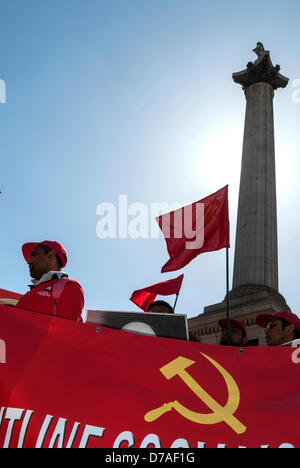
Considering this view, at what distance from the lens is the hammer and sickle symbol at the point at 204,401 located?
403 cm

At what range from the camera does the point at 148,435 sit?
12.6 ft

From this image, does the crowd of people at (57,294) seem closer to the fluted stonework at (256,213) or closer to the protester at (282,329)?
the protester at (282,329)

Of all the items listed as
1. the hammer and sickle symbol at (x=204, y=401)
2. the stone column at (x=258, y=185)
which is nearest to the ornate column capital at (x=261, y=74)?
the stone column at (x=258, y=185)

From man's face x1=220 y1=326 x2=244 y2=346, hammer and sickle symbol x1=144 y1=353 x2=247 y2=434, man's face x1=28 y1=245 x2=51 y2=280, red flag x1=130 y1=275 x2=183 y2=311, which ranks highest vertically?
red flag x1=130 y1=275 x2=183 y2=311

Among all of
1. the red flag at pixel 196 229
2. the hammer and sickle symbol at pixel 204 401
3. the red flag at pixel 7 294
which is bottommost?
the hammer and sickle symbol at pixel 204 401

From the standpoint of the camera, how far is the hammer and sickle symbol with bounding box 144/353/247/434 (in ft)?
13.2

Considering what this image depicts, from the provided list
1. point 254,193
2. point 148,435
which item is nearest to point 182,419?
point 148,435

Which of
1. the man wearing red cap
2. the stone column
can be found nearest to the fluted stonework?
the stone column

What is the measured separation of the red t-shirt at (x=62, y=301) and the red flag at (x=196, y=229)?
6726 millimetres

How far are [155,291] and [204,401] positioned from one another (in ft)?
27.8

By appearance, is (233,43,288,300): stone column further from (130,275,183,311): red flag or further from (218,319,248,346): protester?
(218,319,248,346): protester

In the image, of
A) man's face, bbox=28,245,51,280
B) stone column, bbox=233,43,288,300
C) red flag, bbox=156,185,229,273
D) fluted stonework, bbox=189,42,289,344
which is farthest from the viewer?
stone column, bbox=233,43,288,300

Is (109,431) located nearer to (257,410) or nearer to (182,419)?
(182,419)
